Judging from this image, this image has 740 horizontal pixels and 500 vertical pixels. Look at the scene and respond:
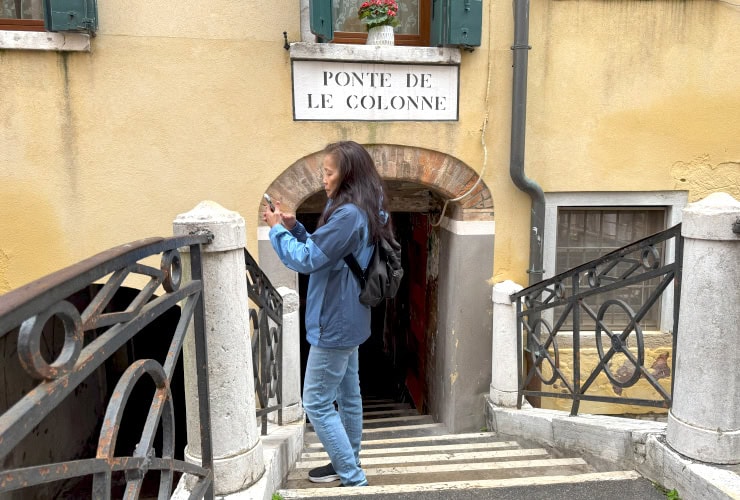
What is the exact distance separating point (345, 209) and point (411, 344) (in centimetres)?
568

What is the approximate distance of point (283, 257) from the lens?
2.35 metres

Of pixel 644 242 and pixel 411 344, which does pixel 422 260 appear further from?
pixel 644 242

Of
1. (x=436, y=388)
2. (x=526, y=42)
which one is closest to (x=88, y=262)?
(x=526, y=42)

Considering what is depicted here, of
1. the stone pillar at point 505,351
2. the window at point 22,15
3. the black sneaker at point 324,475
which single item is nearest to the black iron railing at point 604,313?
the stone pillar at point 505,351

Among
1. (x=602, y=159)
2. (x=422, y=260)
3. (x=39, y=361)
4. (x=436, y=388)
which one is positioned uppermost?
(x=602, y=159)

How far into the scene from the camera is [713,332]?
2.31 m

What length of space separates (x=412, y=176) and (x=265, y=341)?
7.53ft

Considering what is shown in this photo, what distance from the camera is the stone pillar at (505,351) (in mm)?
4570

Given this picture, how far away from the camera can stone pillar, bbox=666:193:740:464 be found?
2.28 metres

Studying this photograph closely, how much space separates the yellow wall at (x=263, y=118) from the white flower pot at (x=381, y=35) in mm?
631

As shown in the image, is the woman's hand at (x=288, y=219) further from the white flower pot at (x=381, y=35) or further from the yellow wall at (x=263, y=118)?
the white flower pot at (x=381, y=35)

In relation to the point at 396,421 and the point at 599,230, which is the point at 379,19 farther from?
the point at 396,421

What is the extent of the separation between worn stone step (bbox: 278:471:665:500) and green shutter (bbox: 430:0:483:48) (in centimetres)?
348

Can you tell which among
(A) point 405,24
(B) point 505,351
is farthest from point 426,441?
(A) point 405,24
